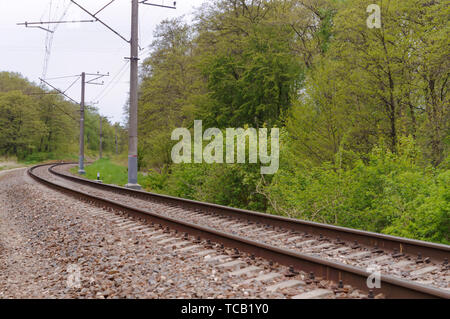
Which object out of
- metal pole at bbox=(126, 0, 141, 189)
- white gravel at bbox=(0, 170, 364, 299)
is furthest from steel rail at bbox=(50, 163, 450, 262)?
metal pole at bbox=(126, 0, 141, 189)

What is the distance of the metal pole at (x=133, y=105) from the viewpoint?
60.1 feet

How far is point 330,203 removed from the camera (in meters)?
10.7

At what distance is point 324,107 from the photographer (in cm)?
1617

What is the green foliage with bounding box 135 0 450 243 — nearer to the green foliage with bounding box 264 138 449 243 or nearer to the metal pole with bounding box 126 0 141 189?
the green foliage with bounding box 264 138 449 243

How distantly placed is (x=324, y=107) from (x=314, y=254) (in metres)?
10.6

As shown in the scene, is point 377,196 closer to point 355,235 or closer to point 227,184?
point 355,235

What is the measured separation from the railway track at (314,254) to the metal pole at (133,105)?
8216 mm

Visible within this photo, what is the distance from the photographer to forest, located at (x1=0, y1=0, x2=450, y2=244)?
34.0 ft

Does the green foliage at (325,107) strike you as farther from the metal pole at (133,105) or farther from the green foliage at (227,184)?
the metal pole at (133,105)

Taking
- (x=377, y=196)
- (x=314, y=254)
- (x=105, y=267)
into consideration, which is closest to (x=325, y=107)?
(x=377, y=196)

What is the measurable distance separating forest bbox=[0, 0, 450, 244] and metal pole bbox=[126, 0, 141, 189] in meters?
1.85

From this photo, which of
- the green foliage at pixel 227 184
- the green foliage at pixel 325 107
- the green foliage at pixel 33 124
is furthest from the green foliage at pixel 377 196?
the green foliage at pixel 33 124
